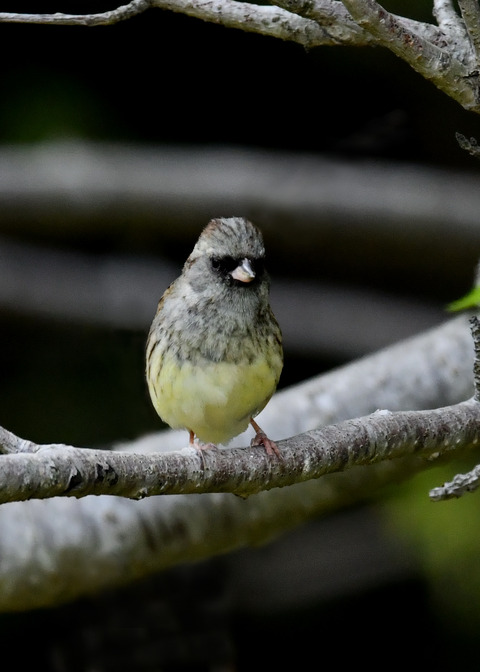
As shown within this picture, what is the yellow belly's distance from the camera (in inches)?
103

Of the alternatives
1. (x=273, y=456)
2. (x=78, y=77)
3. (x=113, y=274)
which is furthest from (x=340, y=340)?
(x=273, y=456)

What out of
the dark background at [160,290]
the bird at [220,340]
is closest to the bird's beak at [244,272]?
the bird at [220,340]

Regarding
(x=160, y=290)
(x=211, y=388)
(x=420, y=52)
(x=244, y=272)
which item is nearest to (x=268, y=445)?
(x=211, y=388)

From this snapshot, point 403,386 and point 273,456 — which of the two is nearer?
point 273,456

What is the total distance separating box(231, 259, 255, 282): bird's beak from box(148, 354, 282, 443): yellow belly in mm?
220

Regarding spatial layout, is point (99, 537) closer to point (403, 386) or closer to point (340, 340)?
point (403, 386)

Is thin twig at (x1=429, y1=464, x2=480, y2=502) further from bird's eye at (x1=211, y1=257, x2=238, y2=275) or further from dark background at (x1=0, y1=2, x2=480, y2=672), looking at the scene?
dark background at (x1=0, y1=2, x2=480, y2=672)

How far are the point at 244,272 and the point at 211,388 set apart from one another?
30 centimetres

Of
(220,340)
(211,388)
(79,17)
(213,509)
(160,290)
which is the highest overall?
(79,17)

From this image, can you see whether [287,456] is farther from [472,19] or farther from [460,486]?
[472,19]

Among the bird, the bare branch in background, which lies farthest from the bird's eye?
the bare branch in background

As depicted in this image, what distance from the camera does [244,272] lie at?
2.58m

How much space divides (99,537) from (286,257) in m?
2.41

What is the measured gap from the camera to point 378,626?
14.4 feet
